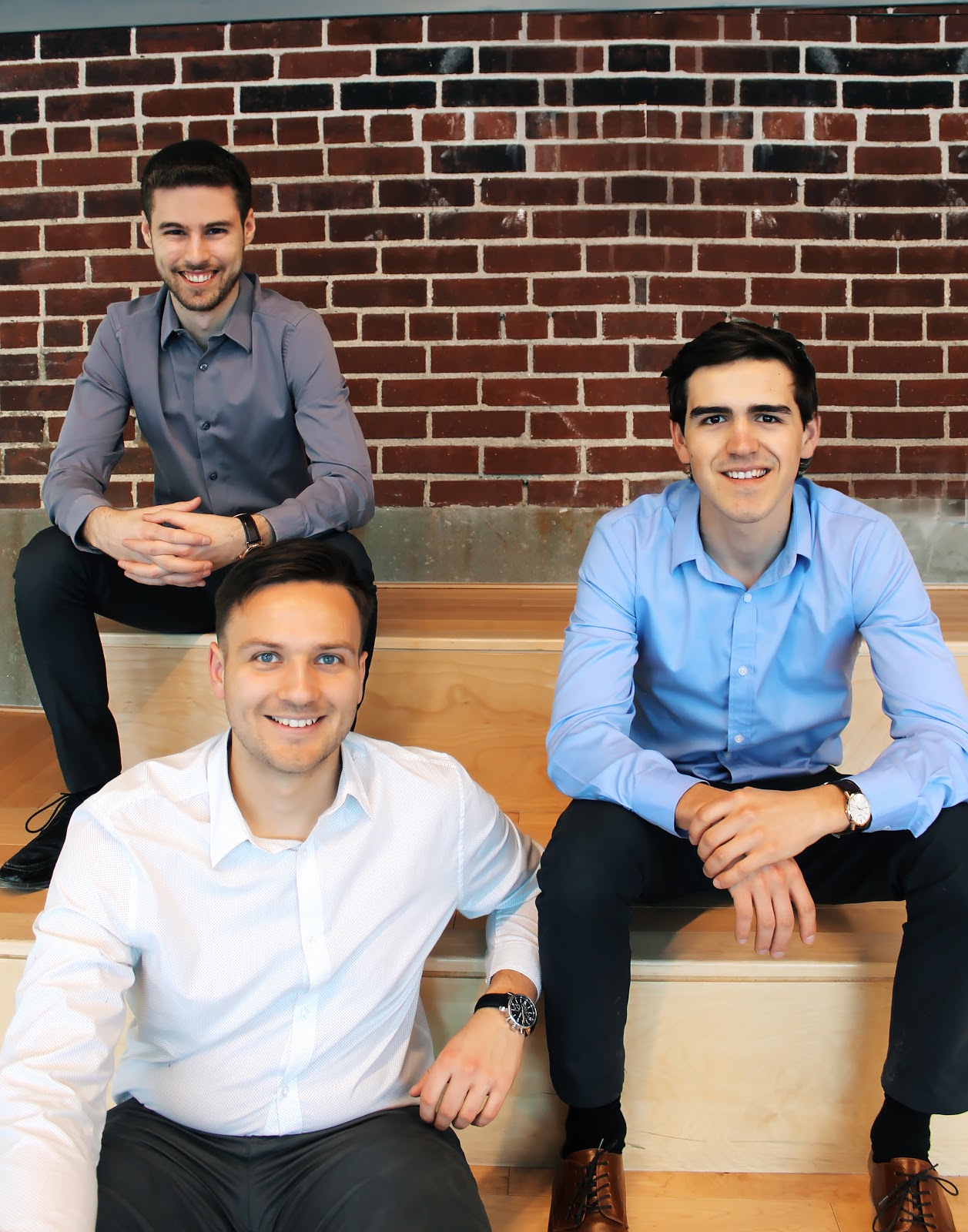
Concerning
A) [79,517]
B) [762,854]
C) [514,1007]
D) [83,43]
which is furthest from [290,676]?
[83,43]

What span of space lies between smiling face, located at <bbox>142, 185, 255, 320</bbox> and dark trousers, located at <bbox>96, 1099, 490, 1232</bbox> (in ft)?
4.70

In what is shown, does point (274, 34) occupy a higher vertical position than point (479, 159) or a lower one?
higher

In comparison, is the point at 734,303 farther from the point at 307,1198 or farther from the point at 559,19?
the point at 307,1198

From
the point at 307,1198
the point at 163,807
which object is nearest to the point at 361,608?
the point at 163,807

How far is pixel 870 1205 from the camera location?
1.42 meters

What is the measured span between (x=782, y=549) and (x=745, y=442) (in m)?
0.17

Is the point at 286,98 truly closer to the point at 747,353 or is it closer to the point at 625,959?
the point at 747,353

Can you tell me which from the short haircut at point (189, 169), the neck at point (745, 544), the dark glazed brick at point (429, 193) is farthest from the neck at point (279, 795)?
the dark glazed brick at point (429, 193)

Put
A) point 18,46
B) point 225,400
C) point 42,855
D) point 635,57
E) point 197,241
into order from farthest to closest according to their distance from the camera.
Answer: point 18,46
point 635,57
point 225,400
point 197,241
point 42,855

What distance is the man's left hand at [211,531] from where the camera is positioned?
6.02 ft

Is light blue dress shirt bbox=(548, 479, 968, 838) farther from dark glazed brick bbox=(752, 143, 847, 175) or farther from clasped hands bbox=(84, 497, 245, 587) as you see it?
dark glazed brick bbox=(752, 143, 847, 175)

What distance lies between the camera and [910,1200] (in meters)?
1.33

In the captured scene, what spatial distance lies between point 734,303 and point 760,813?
2.03 metres

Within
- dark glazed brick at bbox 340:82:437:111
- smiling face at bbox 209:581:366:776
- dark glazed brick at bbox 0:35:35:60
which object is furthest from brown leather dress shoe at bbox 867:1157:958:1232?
dark glazed brick at bbox 0:35:35:60
